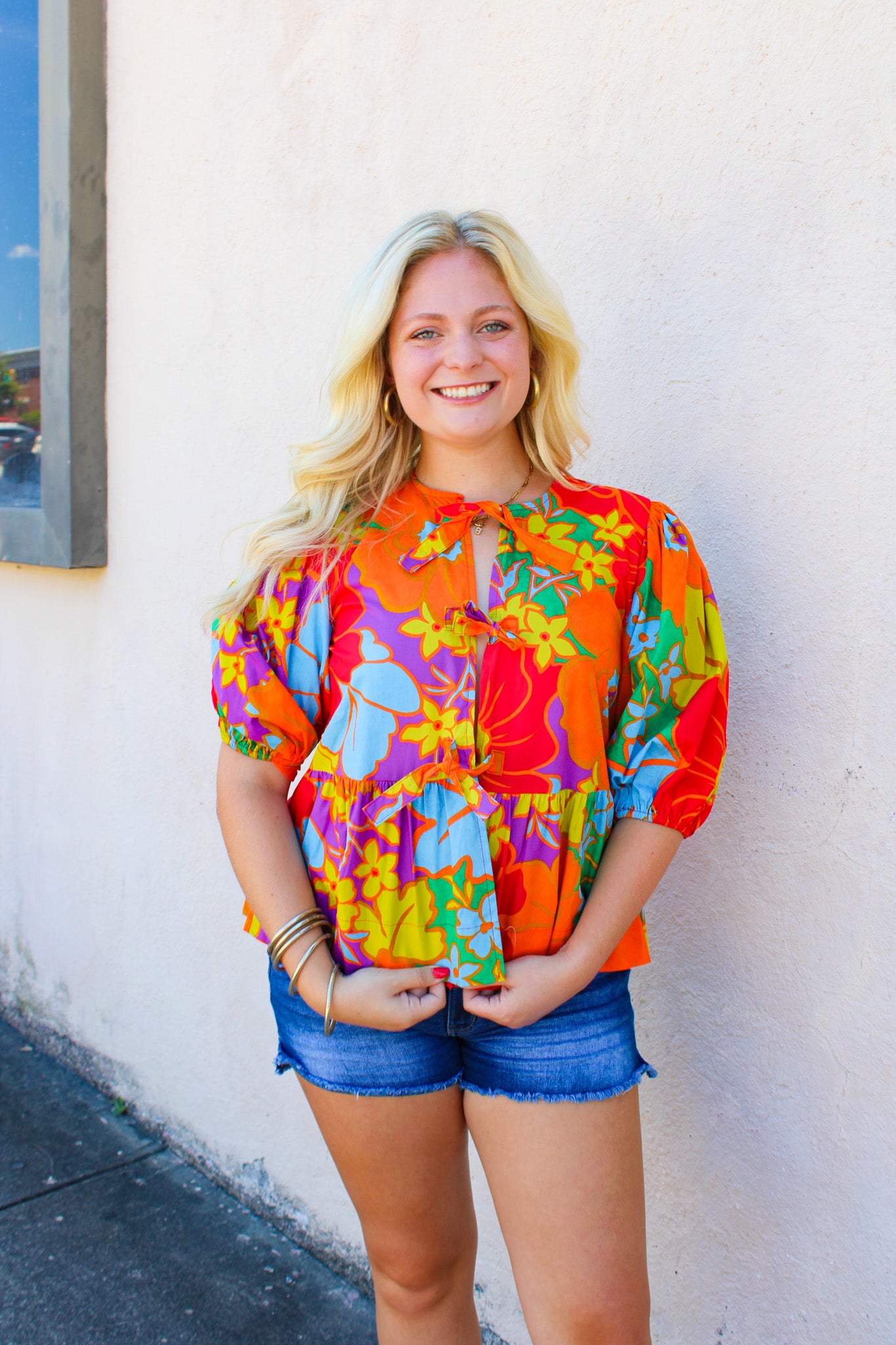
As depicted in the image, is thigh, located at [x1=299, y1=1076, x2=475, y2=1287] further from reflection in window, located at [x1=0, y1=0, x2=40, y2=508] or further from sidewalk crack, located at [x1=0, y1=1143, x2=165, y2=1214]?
reflection in window, located at [x1=0, y1=0, x2=40, y2=508]

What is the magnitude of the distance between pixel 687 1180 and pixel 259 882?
101 centimetres

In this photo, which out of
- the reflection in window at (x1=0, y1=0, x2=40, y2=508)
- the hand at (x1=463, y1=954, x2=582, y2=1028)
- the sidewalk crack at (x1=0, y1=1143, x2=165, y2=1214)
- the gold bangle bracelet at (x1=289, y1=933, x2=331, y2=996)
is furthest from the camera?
the reflection in window at (x1=0, y1=0, x2=40, y2=508)

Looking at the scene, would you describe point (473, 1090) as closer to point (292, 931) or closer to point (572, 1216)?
point (572, 1216)

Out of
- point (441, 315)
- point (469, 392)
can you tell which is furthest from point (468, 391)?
point (441, 315)

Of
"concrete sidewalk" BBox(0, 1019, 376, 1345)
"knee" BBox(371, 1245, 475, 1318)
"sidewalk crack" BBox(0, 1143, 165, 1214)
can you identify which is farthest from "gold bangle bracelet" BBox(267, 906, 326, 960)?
"sidewalk crack" BBox(0, 1143, 165, 1214)

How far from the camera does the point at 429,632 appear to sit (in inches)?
60.4

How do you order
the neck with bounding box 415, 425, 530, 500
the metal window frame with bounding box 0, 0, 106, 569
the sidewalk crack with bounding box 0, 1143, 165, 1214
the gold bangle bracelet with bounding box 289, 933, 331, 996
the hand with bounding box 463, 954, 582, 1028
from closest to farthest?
the hand with bounding box 463, 954, 582, 1028, the gold bangle bracelet with bounding box 289, 933, 331, 996, the neck with bounding box 415, 425, 530, 500, the sidewalk crack with bounding box 0, 1143, 165, 1214, the metal window frame with bounding box 0, 0, 106, 569

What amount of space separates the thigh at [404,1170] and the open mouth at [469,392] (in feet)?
3.46

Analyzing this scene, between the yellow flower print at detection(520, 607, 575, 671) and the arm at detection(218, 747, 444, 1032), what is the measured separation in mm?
480

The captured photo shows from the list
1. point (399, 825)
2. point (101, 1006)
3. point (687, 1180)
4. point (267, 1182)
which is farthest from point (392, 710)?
point (101, 1006)

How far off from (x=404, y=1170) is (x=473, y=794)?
1.97 feet

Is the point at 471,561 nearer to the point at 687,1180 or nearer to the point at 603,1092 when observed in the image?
the point at 603,1092

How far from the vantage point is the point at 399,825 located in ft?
4.96

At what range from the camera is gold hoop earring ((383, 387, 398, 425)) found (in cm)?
175
